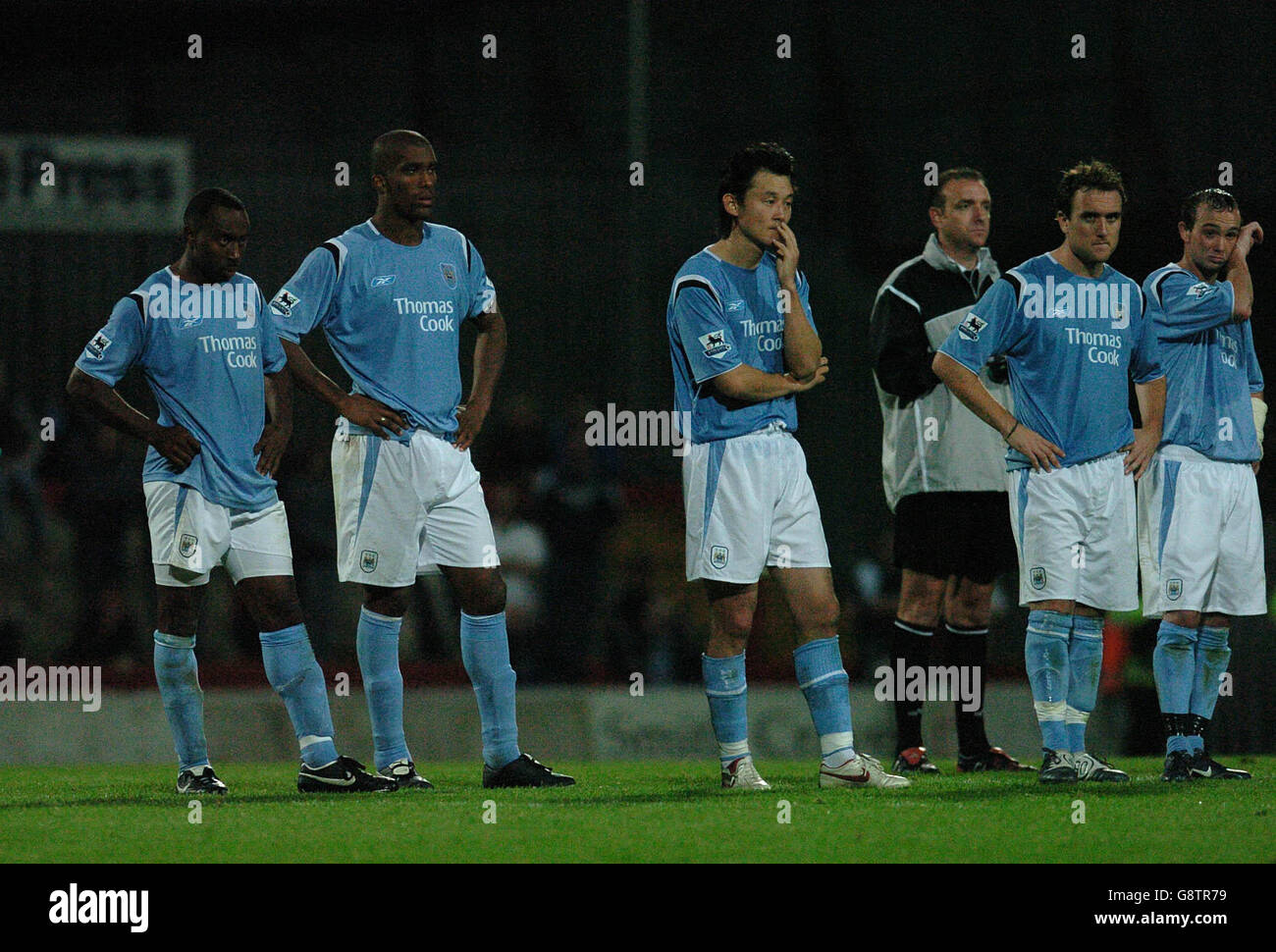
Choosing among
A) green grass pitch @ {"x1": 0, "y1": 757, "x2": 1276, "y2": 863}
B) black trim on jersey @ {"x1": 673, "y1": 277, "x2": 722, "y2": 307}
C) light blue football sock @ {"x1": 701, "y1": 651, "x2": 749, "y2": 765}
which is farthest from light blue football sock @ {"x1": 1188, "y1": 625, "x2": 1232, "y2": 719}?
black trim on jersey @ {"x1": 673, "y1": 277, "x2": 722, "y2": 307}

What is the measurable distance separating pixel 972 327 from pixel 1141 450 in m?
0.78

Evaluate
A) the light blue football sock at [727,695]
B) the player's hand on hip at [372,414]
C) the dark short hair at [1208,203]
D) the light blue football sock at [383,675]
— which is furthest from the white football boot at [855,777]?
the dark short hair at [1208,203]

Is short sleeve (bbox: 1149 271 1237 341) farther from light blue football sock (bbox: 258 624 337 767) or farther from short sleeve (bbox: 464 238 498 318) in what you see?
light blue football sock (bbox: 258 624 337 767)

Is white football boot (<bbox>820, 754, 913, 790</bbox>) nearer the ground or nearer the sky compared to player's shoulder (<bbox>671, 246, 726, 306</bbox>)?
nearer the ground

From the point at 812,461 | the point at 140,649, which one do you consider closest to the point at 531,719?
the point at 140,649

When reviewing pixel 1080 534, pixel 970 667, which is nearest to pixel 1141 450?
Answer: pixel 1080 534

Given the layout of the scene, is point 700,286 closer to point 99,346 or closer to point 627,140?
point 99,346

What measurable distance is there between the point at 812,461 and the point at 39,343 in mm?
5751

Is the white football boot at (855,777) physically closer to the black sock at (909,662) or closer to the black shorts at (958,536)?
the black sock at (909,662)

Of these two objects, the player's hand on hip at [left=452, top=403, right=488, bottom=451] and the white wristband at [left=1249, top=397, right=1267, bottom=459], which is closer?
the player's hand on hip at [left=452, top=403, right=488, bottom=451]

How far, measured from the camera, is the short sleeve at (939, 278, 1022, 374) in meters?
6.58

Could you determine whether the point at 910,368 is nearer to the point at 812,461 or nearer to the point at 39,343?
the point at 812,461

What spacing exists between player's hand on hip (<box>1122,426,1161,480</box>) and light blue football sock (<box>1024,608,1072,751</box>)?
0.62 m

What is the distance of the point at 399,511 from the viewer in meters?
6.52
